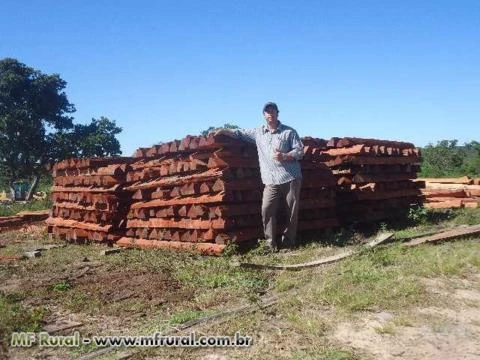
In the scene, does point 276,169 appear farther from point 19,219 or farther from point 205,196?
point 19,219

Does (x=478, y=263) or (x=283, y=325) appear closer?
(x=283, y=325)

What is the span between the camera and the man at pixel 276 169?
6.74 m

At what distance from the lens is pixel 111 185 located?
29.8 ft

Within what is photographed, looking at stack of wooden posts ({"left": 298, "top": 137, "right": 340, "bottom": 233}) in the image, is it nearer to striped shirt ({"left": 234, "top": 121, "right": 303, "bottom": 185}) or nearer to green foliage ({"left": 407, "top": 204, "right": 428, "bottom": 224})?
striped shirt ({"left": 234, "top": 121, "right": 303, "bottom": 185})

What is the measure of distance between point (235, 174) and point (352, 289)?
128 inches

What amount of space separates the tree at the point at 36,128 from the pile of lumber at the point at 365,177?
80.9 feet

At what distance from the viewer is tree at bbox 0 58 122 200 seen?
29.0 metres

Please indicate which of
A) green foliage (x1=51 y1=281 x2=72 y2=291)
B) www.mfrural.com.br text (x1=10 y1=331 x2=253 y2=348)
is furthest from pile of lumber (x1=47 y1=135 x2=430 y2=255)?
www.mfrural.com.br text (x1=10 y1=331 x2=253 y2=348)

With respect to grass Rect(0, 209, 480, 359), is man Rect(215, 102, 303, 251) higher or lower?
higher

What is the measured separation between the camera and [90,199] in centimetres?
959

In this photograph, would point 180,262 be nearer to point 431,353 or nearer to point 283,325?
point 283,325

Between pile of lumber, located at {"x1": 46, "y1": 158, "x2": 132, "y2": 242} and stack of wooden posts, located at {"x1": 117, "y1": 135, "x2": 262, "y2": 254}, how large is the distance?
0.74m

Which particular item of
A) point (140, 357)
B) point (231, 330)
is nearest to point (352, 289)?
point (231, 330)

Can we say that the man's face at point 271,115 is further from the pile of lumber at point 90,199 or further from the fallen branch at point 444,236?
the pile of lumber at point 90,199
